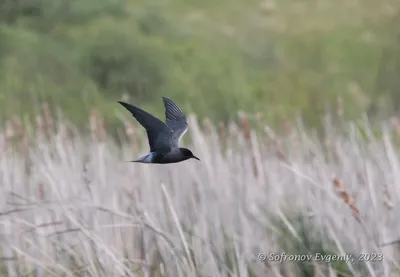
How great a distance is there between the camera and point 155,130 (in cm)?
98

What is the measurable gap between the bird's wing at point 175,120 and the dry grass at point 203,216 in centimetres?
21

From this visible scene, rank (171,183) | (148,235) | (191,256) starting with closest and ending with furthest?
(191,256) < (148,235) < (171,183)

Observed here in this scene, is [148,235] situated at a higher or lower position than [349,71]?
lower

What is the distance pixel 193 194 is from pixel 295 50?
5605 millimetres

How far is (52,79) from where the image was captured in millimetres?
5062

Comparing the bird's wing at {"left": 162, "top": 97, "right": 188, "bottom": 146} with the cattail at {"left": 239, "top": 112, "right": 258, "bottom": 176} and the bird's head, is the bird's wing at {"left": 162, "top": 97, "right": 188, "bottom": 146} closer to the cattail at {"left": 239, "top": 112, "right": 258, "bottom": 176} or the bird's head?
the bird's head

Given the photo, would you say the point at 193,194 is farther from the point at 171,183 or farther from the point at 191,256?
the point at 191,256

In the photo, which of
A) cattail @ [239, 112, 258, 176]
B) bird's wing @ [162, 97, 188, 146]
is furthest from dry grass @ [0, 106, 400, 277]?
bird's wing @ [162, 97, 188, 146]

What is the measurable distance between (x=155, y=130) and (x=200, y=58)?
451cm

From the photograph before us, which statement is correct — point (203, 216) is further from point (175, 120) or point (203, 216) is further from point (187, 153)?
point (187, 153)

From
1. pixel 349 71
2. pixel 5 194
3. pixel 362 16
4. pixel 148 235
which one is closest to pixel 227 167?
pixel 148 235

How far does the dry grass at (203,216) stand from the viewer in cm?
134

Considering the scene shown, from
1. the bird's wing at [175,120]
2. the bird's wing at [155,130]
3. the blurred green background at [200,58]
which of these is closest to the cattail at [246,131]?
the bird's wing at [175,120]

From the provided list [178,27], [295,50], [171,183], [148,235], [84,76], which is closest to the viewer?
[148,235]
